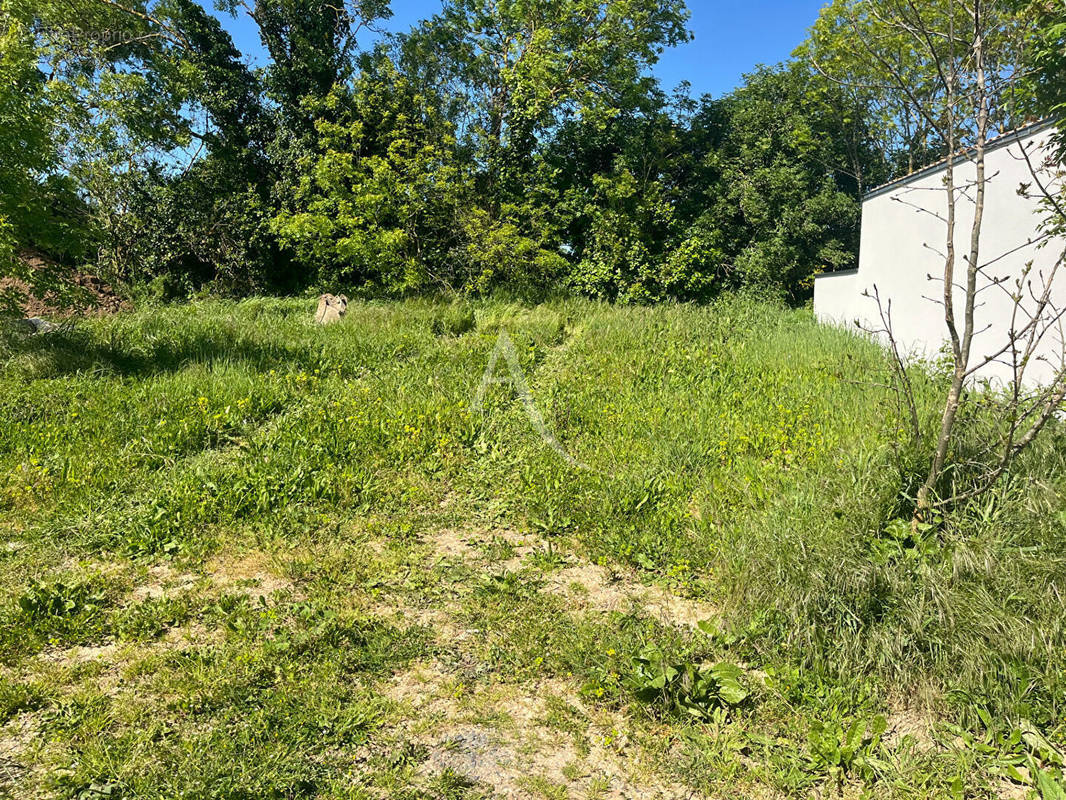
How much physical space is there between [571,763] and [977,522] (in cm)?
262

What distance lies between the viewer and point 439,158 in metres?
14.3

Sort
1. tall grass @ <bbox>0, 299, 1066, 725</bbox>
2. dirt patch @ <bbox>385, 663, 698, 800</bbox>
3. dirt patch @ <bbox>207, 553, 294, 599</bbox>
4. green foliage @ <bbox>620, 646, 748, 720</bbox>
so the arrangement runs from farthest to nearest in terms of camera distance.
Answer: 1. dirt patch @ <bbox>207, 553, 294, 599</bbox>
2. tall grass @ <bbox>0, 299, 1066, 725</bbox>
3. green foliage @ <bbox>620, 646, 748, 720</bbox>
4. dirt patch @ <bbox>385, 663, 698, 800</bbox>

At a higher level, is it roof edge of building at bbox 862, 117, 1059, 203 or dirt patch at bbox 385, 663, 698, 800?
roof edge of building at bbox 862, 117, 1059, 203

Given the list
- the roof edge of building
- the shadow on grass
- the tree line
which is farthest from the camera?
the tree line

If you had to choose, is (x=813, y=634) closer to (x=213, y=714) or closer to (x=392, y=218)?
(x=213, y=714)

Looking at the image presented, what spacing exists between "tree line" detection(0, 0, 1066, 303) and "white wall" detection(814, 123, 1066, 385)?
3.94 metres

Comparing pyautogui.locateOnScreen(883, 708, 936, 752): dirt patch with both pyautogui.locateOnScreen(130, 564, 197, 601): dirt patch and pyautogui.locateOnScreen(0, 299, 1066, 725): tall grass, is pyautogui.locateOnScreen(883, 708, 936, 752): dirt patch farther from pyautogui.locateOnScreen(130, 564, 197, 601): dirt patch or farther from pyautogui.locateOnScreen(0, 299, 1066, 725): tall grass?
pyautogui.locateOnScreen(130, 564, 197, 601): dirt patch

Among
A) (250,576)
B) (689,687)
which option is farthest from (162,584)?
(689,687)

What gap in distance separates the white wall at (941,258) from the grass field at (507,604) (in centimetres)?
231

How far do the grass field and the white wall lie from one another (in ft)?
7.57

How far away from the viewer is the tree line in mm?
13383

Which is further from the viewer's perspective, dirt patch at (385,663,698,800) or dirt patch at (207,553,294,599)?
dirt patch at (207,553,294,599)

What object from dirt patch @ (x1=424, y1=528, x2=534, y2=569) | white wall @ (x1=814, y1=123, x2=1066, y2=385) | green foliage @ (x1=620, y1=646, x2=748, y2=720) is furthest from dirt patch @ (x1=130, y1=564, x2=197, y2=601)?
white wall @ (x1=814, y1=123, x2=1066, y2=385)

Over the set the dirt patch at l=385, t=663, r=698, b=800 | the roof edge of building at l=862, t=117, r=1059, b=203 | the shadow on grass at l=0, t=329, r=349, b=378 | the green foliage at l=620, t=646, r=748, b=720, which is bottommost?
the dirt patch at l=385, t=663, r=698, b=800
